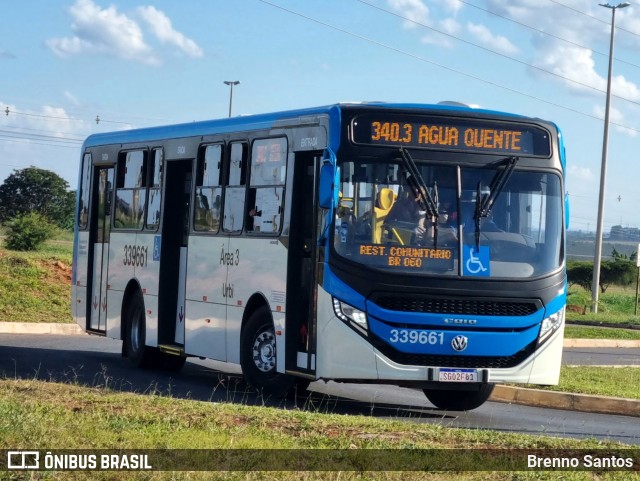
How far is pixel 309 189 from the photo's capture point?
14.4 meters

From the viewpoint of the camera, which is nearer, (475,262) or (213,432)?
(213,432)

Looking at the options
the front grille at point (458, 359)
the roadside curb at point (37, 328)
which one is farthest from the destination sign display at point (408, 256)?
the roadside curb at point (37, 328)

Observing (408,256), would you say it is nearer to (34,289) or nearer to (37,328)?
(37,328)

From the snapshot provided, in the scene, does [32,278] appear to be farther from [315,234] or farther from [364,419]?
[364,419]

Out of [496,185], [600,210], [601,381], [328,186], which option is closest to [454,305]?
[496,185]

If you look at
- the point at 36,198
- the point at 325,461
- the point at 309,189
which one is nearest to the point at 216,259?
the point at 309,189

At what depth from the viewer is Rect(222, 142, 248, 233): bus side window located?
15.6m

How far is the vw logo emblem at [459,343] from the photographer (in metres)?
13.4

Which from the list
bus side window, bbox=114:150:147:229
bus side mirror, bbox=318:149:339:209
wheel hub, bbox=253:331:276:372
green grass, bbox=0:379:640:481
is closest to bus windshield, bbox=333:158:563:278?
bus side mirror, bbox=318:149:339:209

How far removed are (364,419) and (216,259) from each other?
16.3ft

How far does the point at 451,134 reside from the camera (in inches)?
540

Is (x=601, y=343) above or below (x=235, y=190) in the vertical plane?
below

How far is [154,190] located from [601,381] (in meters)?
6.92

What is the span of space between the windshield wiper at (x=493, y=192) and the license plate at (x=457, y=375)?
1.30 m
